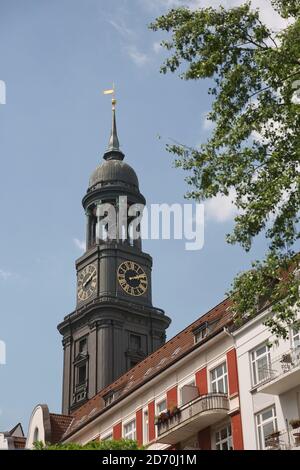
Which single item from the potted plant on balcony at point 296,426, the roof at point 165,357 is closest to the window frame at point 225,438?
the roof at point 165,357

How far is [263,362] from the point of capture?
39.4 metres

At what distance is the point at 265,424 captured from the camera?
38125 millimetres

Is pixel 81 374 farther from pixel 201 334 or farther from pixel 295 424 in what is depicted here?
pixel 295 424

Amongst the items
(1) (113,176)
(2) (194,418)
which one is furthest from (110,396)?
(1) (113,176)

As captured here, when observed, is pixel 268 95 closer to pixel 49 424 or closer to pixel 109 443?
pixel 109 443

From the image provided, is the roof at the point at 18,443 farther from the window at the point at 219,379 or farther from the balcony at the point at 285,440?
the balcony at the point at 285,440

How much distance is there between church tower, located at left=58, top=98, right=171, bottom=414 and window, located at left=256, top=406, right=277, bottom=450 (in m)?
42.4

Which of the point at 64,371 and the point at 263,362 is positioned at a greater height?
the point at 64,371

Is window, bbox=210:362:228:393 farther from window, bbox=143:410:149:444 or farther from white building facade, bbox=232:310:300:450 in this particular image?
window, bbox=143:410:149:444

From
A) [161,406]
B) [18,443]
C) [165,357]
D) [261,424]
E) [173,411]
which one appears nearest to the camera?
[261,424]

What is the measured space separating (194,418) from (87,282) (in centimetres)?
4876

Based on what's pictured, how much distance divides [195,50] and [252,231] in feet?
18.5

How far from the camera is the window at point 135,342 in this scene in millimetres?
85375

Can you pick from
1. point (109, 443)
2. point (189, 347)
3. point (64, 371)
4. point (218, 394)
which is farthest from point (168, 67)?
point (64, 371)
